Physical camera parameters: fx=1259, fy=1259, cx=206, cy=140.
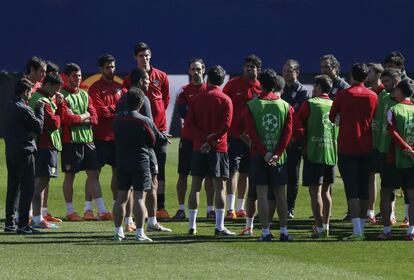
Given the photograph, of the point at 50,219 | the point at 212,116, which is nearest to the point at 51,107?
the point at 50,219

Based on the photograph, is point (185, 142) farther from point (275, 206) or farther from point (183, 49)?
point (183, 49)

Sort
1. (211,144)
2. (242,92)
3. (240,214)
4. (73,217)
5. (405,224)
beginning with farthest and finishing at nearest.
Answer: (240,214) < (242,92) < (73,217) < (405,224) < (211,144)

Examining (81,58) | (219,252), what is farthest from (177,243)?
(81,58)

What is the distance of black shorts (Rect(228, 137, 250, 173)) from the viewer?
55.3ft

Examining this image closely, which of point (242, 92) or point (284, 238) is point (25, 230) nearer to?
point (284, 238)

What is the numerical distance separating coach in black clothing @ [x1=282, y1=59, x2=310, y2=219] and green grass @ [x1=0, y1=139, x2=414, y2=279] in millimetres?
1188

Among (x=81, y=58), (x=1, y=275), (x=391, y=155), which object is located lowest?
(x=1, y=275)

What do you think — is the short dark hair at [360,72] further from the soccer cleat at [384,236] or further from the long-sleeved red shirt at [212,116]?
the soccer cleat at [384,236]

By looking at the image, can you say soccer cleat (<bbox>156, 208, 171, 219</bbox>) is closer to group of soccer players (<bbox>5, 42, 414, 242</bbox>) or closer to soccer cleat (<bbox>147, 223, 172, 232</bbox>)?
group of soccer players (<bbox>5, 42, 414, 242</bbox>)

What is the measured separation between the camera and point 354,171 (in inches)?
564

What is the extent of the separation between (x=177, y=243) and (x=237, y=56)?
14952 millimetres

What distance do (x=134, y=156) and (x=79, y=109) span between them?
2788 millimetres

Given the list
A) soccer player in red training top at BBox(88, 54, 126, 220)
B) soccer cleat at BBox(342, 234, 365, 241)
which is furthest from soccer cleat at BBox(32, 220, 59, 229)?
soccer cleat at BBox(342, 234, 365, 241)

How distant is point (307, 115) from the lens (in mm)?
14445
